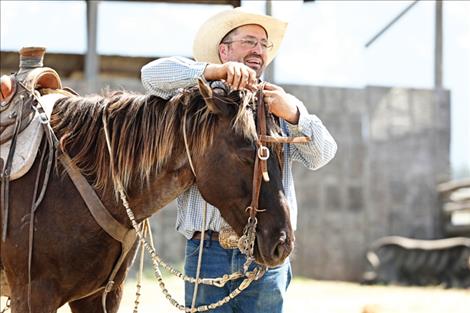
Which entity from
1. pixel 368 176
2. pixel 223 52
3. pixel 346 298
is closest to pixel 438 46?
pixel 368 176

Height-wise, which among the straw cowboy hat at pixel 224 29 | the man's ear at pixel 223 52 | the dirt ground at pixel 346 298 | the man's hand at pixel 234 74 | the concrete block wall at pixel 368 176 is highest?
the straw cowboy hat at pixel 224 29

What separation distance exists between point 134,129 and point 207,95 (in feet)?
1.33

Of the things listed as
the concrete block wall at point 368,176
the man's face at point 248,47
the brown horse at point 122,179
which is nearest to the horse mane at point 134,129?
the brown horse at point 122,179

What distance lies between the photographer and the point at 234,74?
3070 mm

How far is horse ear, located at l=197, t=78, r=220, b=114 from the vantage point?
304 cm

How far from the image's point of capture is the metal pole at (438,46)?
1173 cm

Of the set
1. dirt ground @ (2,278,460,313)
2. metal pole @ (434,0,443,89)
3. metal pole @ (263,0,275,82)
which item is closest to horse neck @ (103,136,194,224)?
dirt ground @ (2,278,460,313)

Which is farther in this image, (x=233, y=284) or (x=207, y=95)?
(x=233, y=284)

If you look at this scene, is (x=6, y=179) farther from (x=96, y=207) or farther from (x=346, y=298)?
(x=346, y=298)

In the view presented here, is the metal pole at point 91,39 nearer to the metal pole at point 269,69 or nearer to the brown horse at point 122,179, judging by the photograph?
the metal pole at point 269,69

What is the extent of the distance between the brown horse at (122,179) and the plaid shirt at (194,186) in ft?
0.23

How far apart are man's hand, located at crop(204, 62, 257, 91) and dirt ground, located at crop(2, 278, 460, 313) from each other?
4.06 meters

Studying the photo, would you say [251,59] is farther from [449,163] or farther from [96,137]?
[449,163]

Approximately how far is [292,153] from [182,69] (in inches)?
24.4
